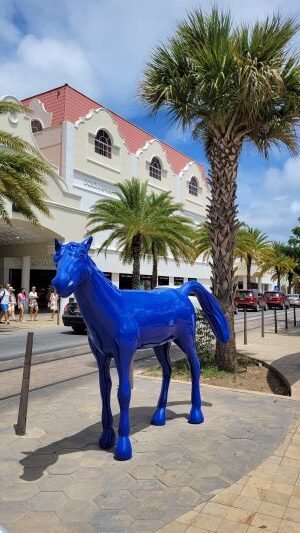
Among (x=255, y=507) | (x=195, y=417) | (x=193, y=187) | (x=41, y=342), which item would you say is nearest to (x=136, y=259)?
(x=41, y=342)

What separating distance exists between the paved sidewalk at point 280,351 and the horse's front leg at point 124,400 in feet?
10.8

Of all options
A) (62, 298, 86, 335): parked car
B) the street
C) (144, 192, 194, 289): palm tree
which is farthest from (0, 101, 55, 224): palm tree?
(144, 192, 194, 289): palm tree

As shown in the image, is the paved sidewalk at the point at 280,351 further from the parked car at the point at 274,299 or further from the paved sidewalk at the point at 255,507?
the parked car at the point at 274,299

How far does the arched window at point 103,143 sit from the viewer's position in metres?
33.8

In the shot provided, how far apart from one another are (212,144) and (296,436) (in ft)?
21.1

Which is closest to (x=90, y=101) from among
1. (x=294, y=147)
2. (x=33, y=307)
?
(x=33, y=307)

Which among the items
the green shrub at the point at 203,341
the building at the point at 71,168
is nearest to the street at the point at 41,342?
the green shrub at the point at 203,341

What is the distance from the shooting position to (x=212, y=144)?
31.7 feet

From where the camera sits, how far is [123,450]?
13.8 feet

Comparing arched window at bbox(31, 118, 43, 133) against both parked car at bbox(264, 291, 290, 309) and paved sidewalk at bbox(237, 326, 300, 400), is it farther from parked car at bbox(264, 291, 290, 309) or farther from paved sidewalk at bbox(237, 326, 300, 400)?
paved sidewalk at bbox(237, 326, 300, 400)

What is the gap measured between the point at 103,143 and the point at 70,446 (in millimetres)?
31637

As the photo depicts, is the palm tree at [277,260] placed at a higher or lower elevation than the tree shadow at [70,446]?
higher

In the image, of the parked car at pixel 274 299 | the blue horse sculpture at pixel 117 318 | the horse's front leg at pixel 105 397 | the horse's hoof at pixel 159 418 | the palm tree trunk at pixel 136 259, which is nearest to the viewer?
the blue horse sculpture at pixel 117 318

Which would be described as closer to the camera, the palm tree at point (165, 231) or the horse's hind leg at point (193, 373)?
the horse's hind leg at point (193, 373)
